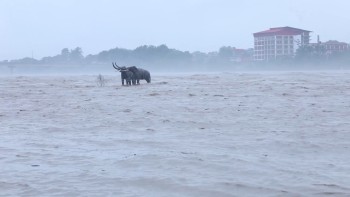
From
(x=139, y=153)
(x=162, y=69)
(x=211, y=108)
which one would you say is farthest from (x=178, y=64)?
(x=139, y=153)

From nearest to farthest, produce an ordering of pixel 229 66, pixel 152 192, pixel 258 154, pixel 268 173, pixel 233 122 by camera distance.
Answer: pixel 152 192
pixel 268 173
pixel 258 154
pixel 233 122
pixel 229 66

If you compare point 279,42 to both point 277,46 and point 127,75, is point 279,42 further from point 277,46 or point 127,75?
point 127,75

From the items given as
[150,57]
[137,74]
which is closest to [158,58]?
[150,57]

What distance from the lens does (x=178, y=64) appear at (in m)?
107

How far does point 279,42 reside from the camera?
99.2m

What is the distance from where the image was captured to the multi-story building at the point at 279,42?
99000 mm

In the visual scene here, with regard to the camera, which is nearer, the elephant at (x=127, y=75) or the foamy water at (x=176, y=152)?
the foamy water at (x=176, y=152)

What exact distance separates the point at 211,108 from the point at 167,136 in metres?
5.16

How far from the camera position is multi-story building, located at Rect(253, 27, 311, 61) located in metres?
99.0

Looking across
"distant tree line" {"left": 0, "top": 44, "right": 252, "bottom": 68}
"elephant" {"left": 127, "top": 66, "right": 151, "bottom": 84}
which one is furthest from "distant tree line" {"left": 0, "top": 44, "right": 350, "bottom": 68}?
"elephant" {"left": 127, "top": 66, "right": 151, "bottom": 84}

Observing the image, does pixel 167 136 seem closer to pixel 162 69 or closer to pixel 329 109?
pixel 329 109

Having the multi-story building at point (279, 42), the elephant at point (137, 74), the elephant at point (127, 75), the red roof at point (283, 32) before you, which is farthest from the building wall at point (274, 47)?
the elephant at point (127, 75)

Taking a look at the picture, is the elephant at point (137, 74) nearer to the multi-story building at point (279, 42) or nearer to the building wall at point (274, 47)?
the multi-story building at point (279, 42)

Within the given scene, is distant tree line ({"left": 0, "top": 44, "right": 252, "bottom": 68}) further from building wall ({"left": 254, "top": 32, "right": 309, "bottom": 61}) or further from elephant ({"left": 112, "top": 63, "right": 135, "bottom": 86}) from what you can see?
elephant ({"left": 112, "top": 63, "right": 135, "bottom": 86})
